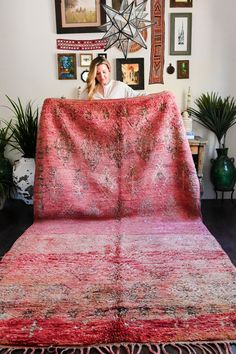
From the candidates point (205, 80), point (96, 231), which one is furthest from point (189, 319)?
point (205, 80)

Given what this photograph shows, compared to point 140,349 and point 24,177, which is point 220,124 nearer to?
point 24,177

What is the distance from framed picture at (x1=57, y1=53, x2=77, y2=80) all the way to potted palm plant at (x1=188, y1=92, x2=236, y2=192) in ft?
4.37

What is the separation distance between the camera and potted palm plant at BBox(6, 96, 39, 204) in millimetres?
3229

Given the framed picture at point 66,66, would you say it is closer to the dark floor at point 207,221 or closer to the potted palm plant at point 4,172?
the potted palm plant at point 4,172

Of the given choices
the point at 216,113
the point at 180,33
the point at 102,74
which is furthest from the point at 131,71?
the point at 216,113

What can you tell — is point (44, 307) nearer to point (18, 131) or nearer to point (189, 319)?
point (189, 319)

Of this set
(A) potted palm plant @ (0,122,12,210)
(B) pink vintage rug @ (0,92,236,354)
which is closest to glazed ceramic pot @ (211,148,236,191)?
(B) pink vintage rug @ (0,92,236,354)

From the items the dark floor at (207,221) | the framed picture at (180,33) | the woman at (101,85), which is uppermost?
the framed picture at (180,33)

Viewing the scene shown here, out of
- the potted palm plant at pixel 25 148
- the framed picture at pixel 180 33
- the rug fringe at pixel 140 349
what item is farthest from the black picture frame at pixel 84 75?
the rug fringe at pixel 140 349

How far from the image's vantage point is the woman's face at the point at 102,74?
9.09 feet

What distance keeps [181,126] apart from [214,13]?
1.73 metres

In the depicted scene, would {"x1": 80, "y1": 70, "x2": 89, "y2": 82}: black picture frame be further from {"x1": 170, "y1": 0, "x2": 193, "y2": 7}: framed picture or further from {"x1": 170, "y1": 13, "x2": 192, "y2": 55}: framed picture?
{"x1": 170, "y1": 0, "x2": 193, "y2": 7}: framed picture

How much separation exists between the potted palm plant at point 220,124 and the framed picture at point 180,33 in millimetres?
532

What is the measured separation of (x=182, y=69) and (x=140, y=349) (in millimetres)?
2942
